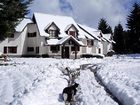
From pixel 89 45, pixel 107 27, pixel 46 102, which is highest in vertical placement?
pixel 107 27

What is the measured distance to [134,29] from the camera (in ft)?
269

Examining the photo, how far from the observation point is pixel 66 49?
224ft

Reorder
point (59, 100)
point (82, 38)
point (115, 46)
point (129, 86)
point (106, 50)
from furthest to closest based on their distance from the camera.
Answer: point (115, 46) → point (106, 50) → point (82, 38) → point (129, 86) → point (59, 100)

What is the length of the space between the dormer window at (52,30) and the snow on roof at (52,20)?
33.6 inches

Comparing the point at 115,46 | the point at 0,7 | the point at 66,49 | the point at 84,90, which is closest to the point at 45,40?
the point at 66,49

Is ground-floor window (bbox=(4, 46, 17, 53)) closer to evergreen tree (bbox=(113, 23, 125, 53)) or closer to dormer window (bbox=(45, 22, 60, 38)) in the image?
dormer window (bbox=(45, 22, 60, 38))

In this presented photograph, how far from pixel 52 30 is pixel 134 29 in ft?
80.2

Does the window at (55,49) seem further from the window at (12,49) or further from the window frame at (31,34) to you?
the window at (12,49)

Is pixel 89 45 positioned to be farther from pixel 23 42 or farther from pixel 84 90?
pixel 84 90

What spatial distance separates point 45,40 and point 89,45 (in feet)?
42.4

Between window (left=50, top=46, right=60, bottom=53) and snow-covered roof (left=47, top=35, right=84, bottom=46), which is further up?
snow-covered roof (left=47, top=35, right=84, bottom=46)

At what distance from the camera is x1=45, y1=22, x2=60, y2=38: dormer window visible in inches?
2655

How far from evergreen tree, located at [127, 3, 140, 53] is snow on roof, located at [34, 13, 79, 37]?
1661cm

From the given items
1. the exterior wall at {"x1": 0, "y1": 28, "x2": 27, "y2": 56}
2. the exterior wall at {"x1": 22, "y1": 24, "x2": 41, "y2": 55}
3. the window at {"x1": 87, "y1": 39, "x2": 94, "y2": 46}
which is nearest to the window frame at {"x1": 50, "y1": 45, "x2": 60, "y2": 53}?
the exterior wall at {"x1": 22, "y1": 24, "x2": 41, "y2": 55}
